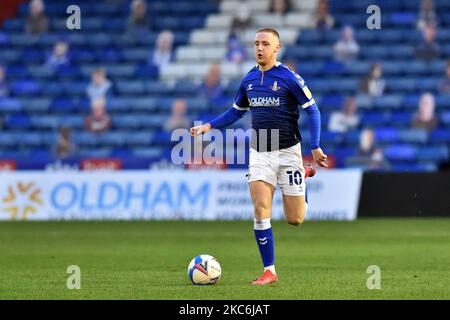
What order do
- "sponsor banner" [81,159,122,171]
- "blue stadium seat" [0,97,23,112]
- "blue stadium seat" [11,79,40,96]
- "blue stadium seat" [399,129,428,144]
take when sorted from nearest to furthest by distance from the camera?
"sponsor banner" [81,159,122,171] < "blue stadium seat" [399,129,428,144] < "blue stadium seat" [0,97,23,112] < "blue stadium seat" [11,79,40,96]

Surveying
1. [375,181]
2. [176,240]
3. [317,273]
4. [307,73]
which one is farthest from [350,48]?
[317,273]

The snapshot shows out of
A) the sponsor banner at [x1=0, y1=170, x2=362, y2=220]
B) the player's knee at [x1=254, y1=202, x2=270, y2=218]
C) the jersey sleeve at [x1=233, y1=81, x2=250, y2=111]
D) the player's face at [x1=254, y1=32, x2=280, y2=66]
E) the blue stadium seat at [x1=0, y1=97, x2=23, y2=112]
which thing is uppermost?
the player's face at [x1=254, y1=32, x2=280, y2=66]

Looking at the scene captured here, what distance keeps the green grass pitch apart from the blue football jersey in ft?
4.65

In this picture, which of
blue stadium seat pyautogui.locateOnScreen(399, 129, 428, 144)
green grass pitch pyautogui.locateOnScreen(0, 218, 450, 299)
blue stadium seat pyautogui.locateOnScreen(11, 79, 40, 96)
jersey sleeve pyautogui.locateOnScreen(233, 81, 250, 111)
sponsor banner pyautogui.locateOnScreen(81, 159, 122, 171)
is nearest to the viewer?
green grass pitch pyautogui.locateOnScreen(0, 218, 450, 299)

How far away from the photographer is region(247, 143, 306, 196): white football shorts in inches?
424

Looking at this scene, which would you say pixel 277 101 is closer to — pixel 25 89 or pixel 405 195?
pixel 405 195

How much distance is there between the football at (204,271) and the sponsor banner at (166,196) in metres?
10.3

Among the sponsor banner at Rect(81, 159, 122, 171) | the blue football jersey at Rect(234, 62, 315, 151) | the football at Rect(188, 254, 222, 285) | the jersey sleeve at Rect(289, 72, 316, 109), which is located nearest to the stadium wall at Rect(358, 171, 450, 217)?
the sponsor banner at Rect(81, 159, 122, 171)

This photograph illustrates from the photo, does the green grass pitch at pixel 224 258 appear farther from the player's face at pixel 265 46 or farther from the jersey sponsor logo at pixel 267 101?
the player's face at pixel 265 46

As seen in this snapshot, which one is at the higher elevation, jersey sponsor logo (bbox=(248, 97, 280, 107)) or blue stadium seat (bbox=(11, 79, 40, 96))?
jersey sponsor logo (bbox=(248, 97, 280, 107))

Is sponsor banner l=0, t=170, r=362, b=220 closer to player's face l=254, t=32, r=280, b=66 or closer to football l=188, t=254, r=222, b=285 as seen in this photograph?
player's face l=254, t=32, r=280, b=66

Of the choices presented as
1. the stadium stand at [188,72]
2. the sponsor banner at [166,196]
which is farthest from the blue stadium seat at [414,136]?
the sponsor banner at [166,196]

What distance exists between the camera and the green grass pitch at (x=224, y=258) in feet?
32.8
